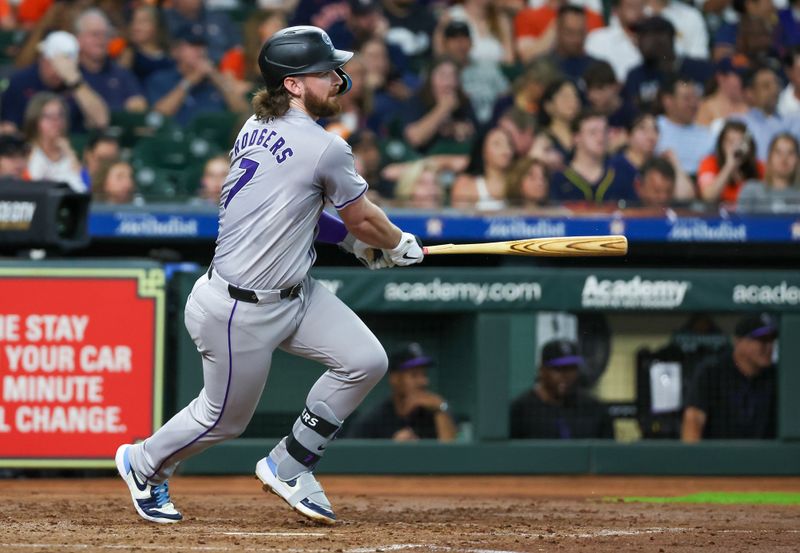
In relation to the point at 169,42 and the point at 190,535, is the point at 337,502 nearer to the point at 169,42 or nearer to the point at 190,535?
the point at 190,535

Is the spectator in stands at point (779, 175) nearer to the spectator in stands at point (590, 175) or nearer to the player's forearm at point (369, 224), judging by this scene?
the spectator in stands at point (590, 175)

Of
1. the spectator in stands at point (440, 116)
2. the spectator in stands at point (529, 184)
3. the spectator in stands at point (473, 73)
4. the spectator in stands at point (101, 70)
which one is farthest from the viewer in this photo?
the spectator in stands at point (473, 73)

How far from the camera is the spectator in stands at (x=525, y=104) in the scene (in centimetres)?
970

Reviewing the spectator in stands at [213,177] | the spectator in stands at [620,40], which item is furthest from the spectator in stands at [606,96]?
the spectator in stands at [213,177]

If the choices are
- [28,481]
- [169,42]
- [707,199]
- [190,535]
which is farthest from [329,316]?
[169,42]

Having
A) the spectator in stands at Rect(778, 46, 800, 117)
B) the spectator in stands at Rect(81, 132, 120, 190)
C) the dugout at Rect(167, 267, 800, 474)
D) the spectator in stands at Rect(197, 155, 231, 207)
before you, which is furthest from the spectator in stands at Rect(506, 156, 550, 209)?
the spectator in stands at Rect(81, 132, 120, 190)

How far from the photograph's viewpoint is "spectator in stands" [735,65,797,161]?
399 inches

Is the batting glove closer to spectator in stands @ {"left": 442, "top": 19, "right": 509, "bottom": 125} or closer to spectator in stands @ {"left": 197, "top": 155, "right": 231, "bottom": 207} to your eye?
spectator in stands @ {"left": 197, "top": 155, "right": 231, "bottom": 207}

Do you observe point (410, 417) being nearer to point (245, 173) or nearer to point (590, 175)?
point (590, 175)

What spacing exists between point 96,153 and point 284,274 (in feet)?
15.2

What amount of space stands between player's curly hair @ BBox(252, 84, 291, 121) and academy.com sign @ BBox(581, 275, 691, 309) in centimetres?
329

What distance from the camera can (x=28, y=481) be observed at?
24.5 ft

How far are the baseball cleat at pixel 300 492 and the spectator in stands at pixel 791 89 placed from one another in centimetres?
665

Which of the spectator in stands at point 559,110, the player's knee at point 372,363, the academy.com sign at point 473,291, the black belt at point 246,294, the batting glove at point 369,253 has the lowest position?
the player's knee at point 372,363
